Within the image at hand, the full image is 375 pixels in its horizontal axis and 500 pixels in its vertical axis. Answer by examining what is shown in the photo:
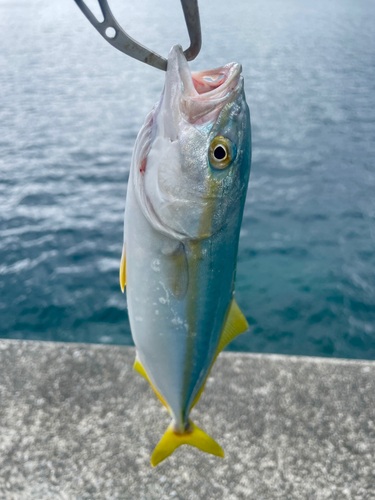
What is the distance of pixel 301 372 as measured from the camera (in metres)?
2.73

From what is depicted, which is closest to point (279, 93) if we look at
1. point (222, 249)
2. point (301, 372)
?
point (301, 372)

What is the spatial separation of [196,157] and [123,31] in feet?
1.34

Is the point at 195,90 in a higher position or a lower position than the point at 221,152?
A: higher

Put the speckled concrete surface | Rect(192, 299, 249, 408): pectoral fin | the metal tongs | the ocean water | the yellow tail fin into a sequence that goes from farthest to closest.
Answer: the ocean water < the speckled concrete surface < the yellow tail fin < Rect(192, 299, 249, 408): pectoral fin < the metal tongs

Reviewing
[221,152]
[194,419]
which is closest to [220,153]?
[221,152]

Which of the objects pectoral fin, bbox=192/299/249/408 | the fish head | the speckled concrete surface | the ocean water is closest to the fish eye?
the fish head

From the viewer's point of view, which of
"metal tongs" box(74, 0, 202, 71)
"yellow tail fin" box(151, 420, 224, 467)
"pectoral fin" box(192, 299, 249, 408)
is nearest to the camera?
"metal tongs" box(74, 0, 202, 71)

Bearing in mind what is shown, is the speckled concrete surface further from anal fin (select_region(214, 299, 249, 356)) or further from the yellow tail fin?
anal fin (select_region(214, 299, 249, 356))

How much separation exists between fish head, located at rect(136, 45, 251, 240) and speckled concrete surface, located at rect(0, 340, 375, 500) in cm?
150

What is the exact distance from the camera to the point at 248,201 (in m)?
7.77

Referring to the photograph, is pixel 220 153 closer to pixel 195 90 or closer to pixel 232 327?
pixel 195 90

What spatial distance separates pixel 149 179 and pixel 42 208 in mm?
6775

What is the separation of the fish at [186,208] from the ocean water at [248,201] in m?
3.63

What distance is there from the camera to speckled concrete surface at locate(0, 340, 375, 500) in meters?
2.18
